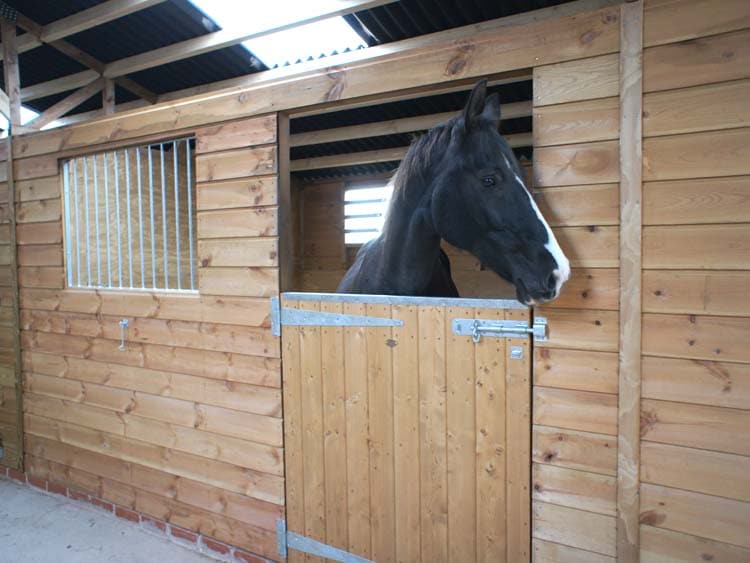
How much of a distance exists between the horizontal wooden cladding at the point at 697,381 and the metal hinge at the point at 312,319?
32.9 inches

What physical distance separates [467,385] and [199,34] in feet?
11.3

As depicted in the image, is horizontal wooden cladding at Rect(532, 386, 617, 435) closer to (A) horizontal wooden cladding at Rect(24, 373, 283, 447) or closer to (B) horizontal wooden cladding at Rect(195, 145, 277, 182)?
(A) horizontal wooden cladding at Rect(24, 373, 283, 447)

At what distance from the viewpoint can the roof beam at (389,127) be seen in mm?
3797

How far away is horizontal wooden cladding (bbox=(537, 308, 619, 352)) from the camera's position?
132 centimetres

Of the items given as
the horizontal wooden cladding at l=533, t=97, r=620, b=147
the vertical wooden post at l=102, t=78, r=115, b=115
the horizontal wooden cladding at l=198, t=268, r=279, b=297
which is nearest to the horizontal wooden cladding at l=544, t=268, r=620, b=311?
the horizontal wooden cladding at l=533, t=97, r=620, b=147

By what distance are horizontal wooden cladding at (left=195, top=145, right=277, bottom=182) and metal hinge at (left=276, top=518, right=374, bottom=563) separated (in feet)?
5.34

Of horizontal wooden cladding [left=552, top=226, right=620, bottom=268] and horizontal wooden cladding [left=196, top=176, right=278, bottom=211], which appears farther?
horizontal wooden cladding [left=196, top=176, right=278, bottom=211]

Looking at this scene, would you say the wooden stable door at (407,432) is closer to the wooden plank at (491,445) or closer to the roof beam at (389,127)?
the wooden plank at (491,445)

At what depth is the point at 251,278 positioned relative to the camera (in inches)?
78.1

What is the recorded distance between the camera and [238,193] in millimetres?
1997

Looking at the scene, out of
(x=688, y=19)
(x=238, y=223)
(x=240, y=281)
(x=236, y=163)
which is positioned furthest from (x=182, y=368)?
(x=688, y=19)

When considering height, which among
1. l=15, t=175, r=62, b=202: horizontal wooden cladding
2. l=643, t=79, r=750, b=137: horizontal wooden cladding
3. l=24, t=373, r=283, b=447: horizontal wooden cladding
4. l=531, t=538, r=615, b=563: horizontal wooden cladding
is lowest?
l=531, t=538, r=615, b=563: horizontal wooden cladding

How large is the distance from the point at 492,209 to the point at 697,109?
0.61m

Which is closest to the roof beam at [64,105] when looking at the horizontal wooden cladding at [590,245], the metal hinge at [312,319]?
the metal hinge at [312,319]
